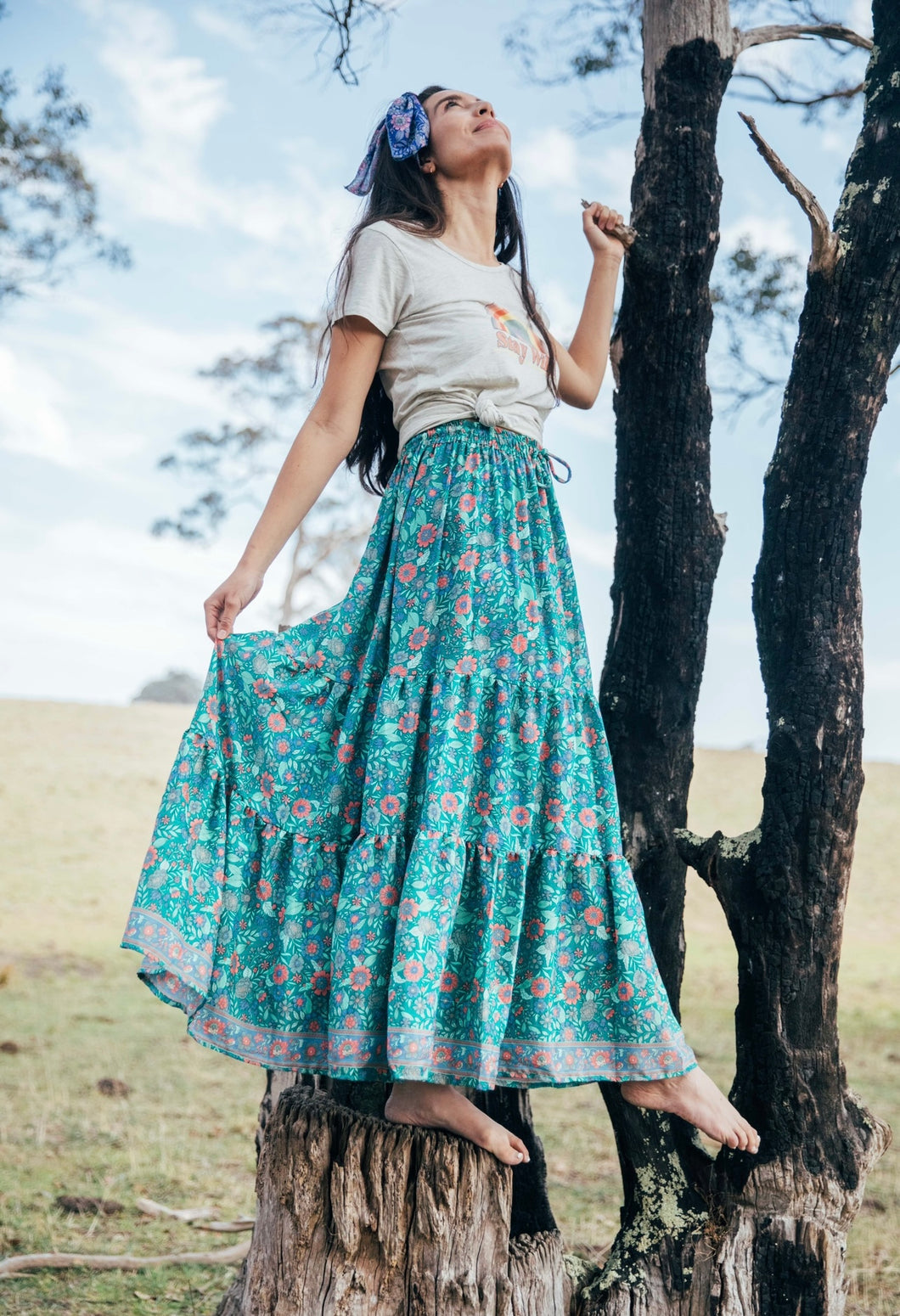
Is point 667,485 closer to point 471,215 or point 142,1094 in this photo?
point 471,215

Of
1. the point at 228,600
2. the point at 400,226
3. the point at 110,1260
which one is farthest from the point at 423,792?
the point at 110,1260

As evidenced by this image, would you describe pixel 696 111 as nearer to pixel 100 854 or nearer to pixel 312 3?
pixel 312 3

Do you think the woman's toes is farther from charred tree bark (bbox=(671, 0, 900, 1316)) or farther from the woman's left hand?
the woman's left hand

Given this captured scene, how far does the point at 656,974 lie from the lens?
205cm

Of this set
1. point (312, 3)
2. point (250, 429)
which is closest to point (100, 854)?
point (250, 429)

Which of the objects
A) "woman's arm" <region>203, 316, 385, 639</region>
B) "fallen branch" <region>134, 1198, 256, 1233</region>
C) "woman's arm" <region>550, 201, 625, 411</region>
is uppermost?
"woman's arm" <region>550, 201, 625, 411</region>

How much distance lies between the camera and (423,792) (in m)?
2.04

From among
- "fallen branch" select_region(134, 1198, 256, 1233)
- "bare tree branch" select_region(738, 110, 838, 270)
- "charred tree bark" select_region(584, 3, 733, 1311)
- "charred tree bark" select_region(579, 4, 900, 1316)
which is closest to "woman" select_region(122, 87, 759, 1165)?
"charred tree bark" select_region(579, 4, 900, 1316)

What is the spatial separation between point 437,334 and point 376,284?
0.53ft

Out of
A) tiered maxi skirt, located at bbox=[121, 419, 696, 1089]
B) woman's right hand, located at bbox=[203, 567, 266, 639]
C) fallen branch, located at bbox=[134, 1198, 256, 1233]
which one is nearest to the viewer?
tiered maxi skirt, located at bbox=[121, 419, 696, 1089]

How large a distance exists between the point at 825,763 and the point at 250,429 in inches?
517

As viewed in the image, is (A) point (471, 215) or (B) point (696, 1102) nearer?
(B) point (696, 1102)

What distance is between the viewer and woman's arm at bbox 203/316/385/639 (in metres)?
2.22

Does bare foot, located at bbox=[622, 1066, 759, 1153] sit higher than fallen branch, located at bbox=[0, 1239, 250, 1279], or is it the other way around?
bare foot, located at bbox=[622, 1066, 759, 1153]
